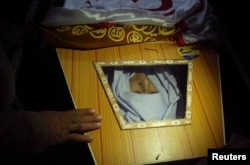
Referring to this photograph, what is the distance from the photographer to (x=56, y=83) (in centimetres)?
203

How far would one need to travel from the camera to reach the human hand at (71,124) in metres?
1.27

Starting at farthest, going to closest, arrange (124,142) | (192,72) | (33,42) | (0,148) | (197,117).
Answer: (33,42), (192,72), (197,117), (124,142), (0,148)

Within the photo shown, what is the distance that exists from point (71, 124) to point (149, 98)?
41 centimetres

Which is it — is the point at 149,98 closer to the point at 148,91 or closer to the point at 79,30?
the point at 148,91

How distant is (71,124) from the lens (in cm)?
131

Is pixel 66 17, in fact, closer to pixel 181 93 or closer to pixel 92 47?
pixel 92 47

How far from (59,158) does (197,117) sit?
2.90 feet

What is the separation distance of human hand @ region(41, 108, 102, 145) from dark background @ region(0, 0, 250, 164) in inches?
17.7

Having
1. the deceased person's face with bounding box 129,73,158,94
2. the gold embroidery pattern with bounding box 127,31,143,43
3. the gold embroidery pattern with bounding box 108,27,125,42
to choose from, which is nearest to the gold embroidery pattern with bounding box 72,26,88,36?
the gold embroidery pattern with bounding box 108,27,125,42

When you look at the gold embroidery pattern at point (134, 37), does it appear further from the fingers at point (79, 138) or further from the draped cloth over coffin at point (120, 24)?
the fingers at point (79, 138)

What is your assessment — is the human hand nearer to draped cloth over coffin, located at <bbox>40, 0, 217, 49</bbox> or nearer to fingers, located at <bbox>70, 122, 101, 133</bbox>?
fingers, located at <bbox>70, 122, 101, 133</bbox>

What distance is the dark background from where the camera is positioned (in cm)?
181

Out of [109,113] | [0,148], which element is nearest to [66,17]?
[109,113]

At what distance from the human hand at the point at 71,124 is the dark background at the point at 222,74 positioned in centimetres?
45
